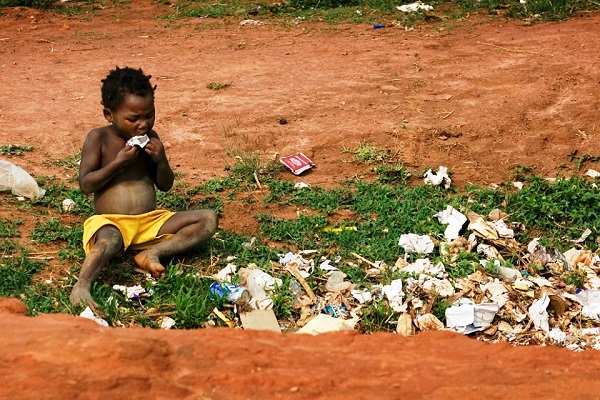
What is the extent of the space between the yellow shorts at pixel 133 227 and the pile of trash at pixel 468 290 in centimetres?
45

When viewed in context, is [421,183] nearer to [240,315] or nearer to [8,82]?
[240,315]

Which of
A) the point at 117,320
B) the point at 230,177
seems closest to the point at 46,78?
the point at 230,177

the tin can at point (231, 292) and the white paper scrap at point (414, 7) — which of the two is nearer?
the tin can at point (231, 292)

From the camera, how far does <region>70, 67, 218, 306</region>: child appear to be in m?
4.27

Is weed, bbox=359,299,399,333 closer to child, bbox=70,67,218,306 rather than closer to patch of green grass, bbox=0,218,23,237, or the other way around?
child, bbox=70,67,218,306

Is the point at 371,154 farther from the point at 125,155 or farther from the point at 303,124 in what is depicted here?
the point at 125,155

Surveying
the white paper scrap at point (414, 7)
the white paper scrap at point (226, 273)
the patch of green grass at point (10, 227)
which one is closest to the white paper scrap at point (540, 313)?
the white paper scrap at point (226, 273)

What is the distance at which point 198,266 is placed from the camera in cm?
451

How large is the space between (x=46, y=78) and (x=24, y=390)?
259 inches

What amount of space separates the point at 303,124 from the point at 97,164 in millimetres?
2741

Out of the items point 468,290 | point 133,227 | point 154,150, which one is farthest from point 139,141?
→ point 468,290

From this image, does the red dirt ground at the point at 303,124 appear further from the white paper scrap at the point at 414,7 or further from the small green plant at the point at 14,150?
the white paper scrap at the point at 414,7

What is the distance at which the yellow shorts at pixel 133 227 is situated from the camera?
14.2 ft

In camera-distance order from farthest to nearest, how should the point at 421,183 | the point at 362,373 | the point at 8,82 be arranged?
1. the point at 8,82
2. the point at 421,183
3. the point at 362,373
